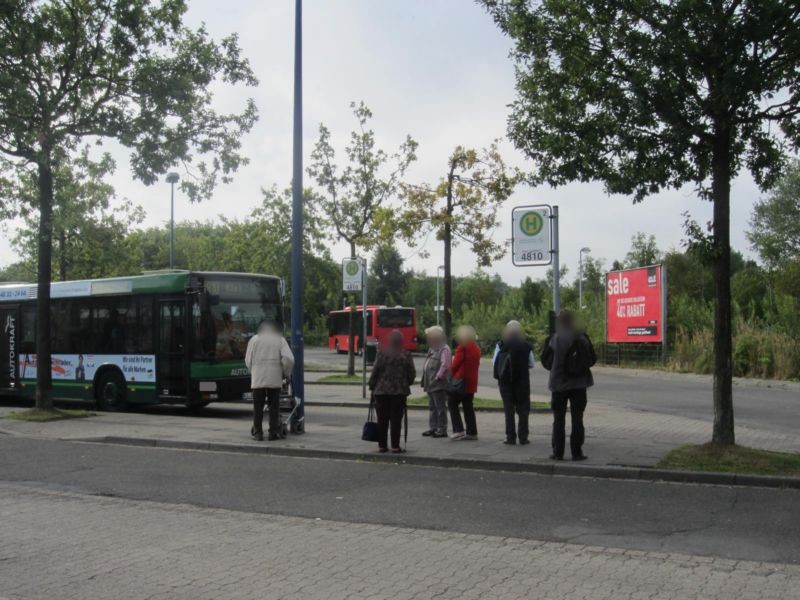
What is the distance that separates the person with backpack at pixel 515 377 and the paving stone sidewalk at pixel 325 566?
471 centimetres

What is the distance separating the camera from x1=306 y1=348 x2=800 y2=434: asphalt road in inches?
615

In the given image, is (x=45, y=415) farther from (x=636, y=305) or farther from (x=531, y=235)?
(x=636, y=305)

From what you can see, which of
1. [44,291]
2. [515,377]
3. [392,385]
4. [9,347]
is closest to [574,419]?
[515,377]

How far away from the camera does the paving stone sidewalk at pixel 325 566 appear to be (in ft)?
16.7

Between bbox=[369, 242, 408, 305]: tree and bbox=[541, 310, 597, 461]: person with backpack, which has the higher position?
bbox=[369, 242, 408, 305]: tree

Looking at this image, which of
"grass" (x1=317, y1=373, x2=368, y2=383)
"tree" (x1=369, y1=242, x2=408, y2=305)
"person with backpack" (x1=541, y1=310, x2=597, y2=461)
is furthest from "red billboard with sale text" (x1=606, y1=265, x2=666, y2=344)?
"tree" (x1=369, y1=242, x2=408, y2=305)

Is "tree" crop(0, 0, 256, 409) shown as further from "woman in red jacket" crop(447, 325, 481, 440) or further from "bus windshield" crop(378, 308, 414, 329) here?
"bus windshield" crop(378, 308, 414, 329)

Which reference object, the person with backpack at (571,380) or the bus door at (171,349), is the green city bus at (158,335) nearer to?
the bus door at (171,349)

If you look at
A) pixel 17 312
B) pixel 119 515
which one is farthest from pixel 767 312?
A: pixel 119 515

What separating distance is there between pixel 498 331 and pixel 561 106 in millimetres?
36801

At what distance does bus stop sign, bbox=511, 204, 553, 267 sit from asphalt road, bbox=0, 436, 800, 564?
5.56 meters

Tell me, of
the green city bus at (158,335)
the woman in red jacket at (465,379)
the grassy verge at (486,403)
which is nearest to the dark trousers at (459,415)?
the woman in red jacket at (465,379)

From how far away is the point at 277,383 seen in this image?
39.6 feet

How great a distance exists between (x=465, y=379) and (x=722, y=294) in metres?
3.82
